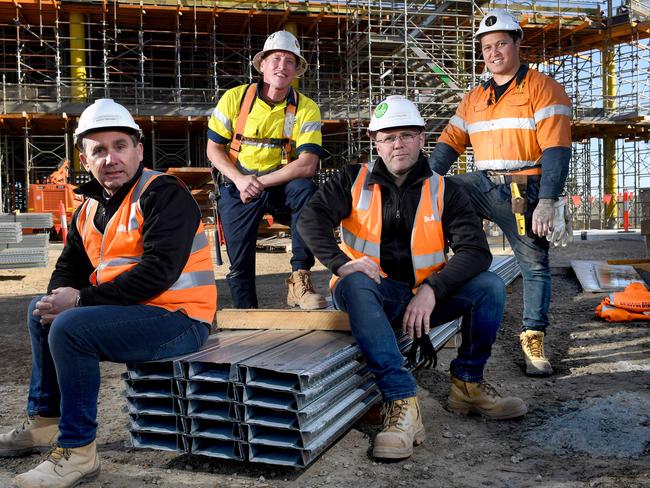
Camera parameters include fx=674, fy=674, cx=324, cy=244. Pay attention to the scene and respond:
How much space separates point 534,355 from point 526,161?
1.28 meters

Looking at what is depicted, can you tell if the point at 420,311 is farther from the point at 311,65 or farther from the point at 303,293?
the point at 311,65

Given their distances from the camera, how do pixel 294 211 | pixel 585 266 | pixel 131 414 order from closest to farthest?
pixel 131 414
pixel 294 211
pixel 585 266

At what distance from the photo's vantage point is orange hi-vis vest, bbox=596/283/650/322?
5.79 meters

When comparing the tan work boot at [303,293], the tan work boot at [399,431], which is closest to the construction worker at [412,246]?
the tan work boot at [399,431]

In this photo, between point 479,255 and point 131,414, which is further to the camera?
point 479,255

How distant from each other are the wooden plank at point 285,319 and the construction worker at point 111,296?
22.9 inches

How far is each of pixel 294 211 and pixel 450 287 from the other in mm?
1866

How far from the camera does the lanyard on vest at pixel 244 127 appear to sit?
4.96 metres

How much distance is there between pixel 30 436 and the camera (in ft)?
10.2

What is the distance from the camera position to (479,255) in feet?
11.3

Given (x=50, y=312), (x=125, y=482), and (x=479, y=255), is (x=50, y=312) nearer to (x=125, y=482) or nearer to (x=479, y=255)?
(x=125, y=482)

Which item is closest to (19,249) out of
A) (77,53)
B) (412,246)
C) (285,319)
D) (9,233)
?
(9,233)

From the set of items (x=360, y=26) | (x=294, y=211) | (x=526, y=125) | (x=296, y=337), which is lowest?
(x=296, y=337)

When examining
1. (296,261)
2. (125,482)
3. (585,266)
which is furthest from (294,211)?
(585,266)
